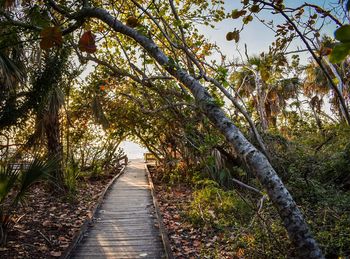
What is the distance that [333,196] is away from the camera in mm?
6996

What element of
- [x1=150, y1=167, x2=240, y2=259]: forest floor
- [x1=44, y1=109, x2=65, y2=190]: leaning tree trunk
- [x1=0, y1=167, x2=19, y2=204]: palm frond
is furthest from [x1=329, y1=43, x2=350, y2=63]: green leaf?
[x1=44, y1=109, x2=65, y2=190]: leaning tree trunk

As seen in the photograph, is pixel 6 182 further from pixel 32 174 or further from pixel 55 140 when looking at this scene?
pixel 55 140

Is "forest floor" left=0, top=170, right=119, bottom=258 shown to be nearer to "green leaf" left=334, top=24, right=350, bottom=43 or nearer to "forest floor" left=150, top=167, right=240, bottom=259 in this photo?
"forest floor" left=150, top=167, right=240, bottom=259

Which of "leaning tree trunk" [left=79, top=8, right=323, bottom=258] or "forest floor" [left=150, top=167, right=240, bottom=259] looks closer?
"leaning tree trunk" [left=79, top=8, right=323, bottom=258]

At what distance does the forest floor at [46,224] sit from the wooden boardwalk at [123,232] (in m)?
0.42

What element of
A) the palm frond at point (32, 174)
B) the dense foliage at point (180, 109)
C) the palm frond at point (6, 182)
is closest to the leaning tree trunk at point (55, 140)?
the dense foliage at point (180, 109)

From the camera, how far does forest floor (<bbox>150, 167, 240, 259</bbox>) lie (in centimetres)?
534

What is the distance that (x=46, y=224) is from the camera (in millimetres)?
6859

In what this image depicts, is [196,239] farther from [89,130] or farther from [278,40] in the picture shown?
[89,130]

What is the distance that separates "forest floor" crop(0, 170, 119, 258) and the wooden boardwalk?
420 millimetres

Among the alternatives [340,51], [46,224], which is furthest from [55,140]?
[340,51]

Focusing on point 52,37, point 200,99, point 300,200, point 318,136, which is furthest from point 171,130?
point 52,37

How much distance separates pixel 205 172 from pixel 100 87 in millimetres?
5879

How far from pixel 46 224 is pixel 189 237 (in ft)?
11.2
